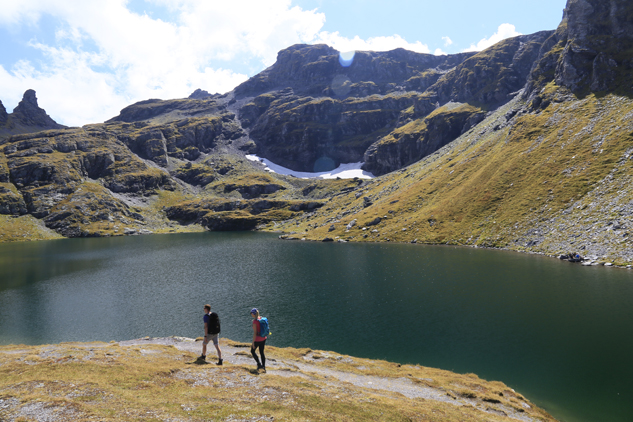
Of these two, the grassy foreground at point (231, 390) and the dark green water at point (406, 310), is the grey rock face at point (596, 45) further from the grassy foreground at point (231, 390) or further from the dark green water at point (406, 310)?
the grassy foreground at point (231, 390)

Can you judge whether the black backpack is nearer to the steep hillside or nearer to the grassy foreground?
the grassy foreground

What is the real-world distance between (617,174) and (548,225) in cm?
2119

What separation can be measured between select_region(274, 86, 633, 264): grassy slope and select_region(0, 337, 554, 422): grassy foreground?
6719cm

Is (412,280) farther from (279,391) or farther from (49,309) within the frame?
(49,309)

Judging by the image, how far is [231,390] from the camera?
19.0m

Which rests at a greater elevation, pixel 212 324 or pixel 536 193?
pixel 536 193

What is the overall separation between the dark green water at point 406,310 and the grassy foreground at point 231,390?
6.10m

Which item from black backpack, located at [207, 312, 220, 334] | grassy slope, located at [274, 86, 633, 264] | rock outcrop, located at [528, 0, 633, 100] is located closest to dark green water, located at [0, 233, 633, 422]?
grassy slope, located at [274, 86, 633, 264]

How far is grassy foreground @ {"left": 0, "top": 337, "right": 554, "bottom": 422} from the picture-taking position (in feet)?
50.6

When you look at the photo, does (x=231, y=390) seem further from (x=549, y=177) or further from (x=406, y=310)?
(x=549, y=177)

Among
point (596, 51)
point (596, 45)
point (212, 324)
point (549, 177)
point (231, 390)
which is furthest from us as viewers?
point (596, 45)

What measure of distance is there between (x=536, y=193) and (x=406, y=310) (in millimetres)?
80631

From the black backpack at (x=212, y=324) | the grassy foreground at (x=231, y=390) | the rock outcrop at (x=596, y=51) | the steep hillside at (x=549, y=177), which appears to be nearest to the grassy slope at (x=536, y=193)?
the steep hillside at (x=549, y=177)

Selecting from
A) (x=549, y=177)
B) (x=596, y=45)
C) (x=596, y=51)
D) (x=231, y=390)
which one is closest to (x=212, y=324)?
(x=231, y=390)
